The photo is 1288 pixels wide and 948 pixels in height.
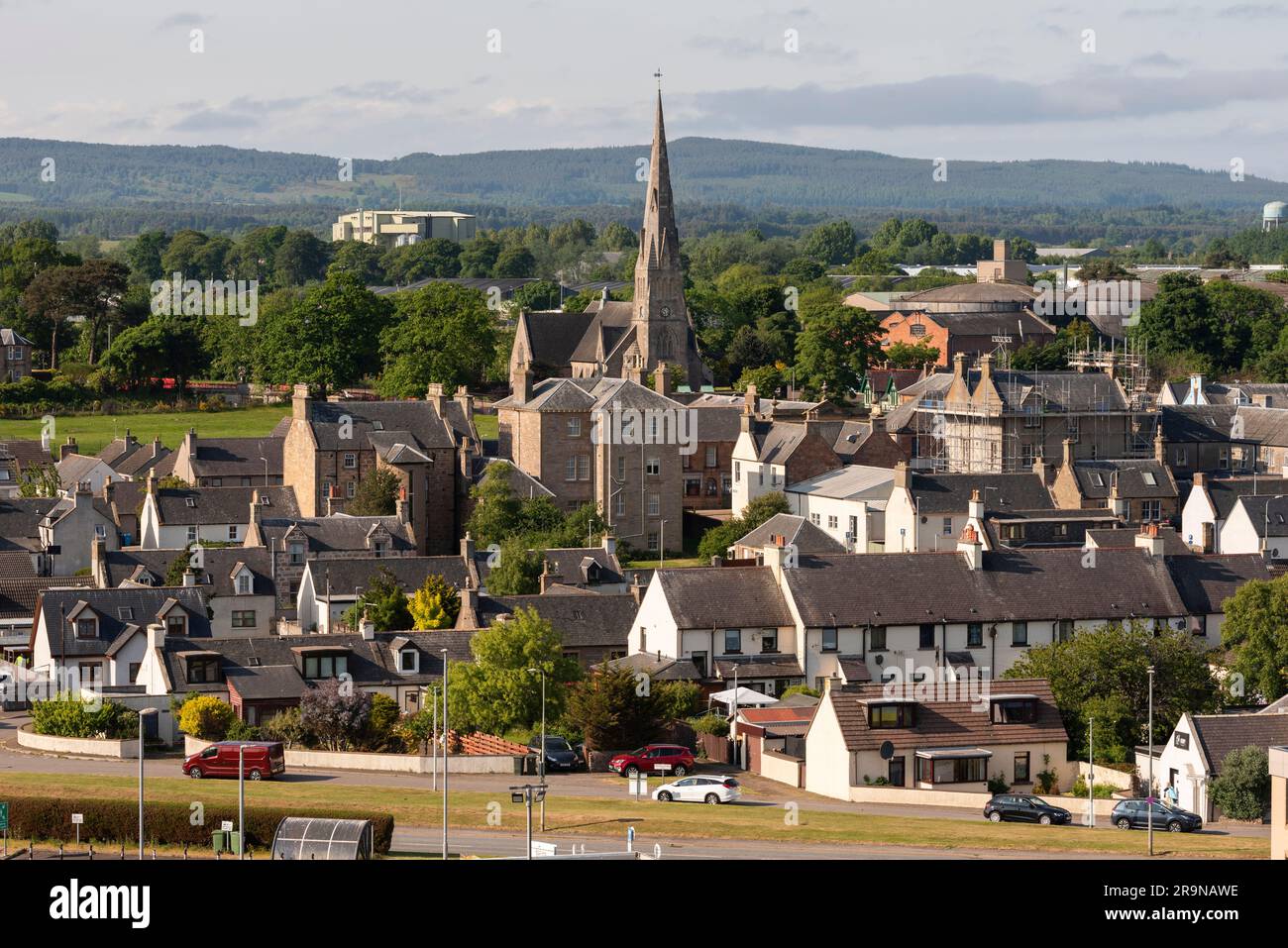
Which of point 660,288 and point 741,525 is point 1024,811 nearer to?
point 741,525

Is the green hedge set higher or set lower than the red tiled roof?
higher

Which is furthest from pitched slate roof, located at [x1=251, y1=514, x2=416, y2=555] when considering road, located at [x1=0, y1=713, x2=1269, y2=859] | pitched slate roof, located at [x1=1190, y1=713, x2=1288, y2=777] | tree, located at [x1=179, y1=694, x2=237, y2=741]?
pitched slate roof, located at [x1=1190, y1=713, x2=1288, y2=777]

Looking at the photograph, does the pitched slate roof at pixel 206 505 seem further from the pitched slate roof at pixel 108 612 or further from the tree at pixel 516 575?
the pitched slate roof at pixel 108 612

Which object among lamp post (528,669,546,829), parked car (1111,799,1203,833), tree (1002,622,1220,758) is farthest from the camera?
tree (1002,622,1220,758)

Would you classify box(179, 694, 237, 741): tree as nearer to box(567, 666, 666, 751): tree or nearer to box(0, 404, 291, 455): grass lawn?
box(567, 666, 666, 751): tree
